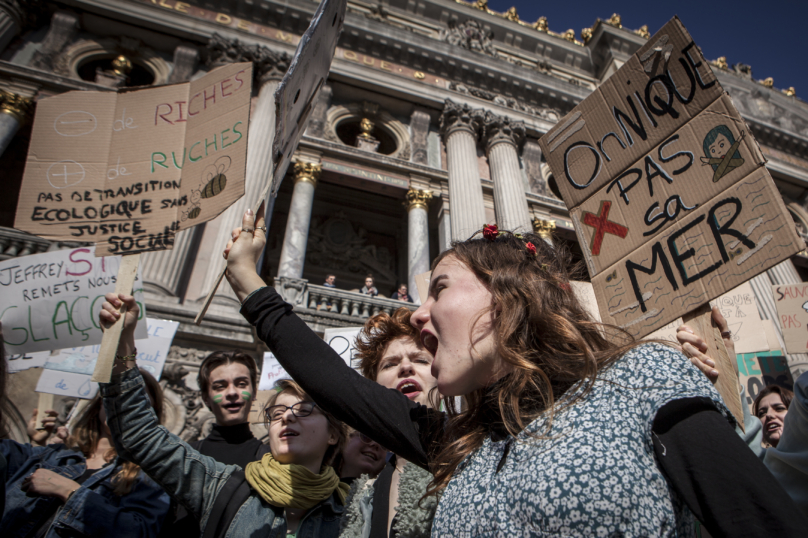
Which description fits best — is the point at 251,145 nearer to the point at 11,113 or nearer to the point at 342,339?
the point at 11,113

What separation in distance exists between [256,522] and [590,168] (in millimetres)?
2382

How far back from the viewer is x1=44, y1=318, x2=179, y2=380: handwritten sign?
4785mm

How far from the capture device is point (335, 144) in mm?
11328

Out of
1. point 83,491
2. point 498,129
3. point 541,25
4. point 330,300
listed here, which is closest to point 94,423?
point 83,491

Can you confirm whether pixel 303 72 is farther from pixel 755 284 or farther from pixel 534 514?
pixel 755 284

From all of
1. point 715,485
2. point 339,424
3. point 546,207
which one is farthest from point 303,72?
point 546,207

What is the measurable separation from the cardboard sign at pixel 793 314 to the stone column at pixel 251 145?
761cm

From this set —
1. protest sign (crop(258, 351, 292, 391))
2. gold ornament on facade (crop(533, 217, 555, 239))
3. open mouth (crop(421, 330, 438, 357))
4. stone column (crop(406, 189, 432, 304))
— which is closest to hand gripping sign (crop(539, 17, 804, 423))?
open mouth (crop(421, 330, 438, 357))

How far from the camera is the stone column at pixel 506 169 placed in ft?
36.9

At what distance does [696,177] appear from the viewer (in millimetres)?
2004

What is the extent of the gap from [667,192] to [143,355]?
18.1 ft

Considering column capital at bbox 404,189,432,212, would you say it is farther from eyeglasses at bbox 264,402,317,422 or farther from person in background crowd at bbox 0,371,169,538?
eyeglasses at bbox 264,402,317,422

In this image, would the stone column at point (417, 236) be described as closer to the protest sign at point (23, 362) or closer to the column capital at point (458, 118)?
the column capital at point (458, 118)

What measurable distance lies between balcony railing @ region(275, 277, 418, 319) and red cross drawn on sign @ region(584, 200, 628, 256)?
594cm
